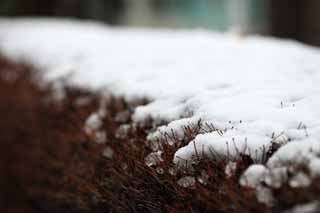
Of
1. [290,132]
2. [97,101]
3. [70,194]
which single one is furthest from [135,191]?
[97,101]

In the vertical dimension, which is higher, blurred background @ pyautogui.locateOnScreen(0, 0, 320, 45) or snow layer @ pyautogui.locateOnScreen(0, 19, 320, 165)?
snow layer @ pyautogui.locateOnScreen(0, 19, 320, 165)

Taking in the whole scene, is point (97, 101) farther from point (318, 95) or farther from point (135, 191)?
point (318, 95)

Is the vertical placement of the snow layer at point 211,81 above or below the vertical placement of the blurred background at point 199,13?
above

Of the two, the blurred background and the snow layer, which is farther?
the blurred background

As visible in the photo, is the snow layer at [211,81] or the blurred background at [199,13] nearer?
the snow layer at [211,81]

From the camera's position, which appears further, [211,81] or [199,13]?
[199,13]
